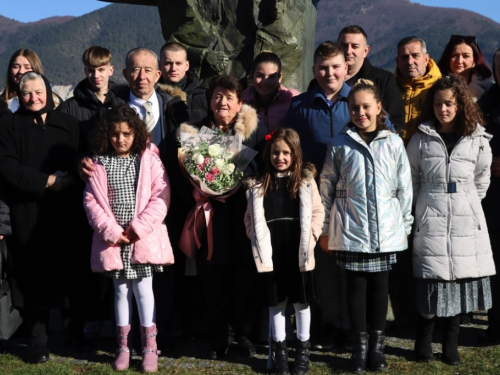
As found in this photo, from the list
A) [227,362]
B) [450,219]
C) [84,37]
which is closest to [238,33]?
[450,219]

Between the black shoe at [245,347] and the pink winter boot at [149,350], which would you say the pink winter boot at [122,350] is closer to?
the pink winter boot at [149,350]

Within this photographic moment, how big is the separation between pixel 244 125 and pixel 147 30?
49.5 meters

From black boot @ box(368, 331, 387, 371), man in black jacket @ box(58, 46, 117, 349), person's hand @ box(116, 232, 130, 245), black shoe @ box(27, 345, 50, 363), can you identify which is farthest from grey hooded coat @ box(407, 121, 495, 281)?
black shoe @ box(27, 345, 50, 363)

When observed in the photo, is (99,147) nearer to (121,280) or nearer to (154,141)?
(154,141)

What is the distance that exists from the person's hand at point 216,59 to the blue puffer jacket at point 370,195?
95.8 inches

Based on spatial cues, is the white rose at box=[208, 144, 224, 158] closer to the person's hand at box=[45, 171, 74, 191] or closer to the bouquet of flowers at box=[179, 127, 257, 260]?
the bouquet of flowers at box=[179, 127, 257, 260]

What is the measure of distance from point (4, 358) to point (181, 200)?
5.20ft

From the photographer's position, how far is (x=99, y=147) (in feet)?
15.7

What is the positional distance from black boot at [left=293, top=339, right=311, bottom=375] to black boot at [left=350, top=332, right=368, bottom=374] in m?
0.28

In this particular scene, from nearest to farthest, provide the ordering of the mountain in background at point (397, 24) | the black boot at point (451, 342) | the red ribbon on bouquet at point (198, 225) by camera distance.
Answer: the black boot at point (451, 342), the red ribbon on bouquet at point (198, 225), the mountain in background at point (397, 24)

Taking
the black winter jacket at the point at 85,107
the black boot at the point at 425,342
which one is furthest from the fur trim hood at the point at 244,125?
the black boot at the point at 425,342

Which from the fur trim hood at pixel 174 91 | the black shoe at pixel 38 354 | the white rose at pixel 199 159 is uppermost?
the fur trim hood at pixel 174 91

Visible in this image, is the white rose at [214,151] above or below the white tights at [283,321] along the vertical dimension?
above

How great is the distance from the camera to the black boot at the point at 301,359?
463 centimetres
